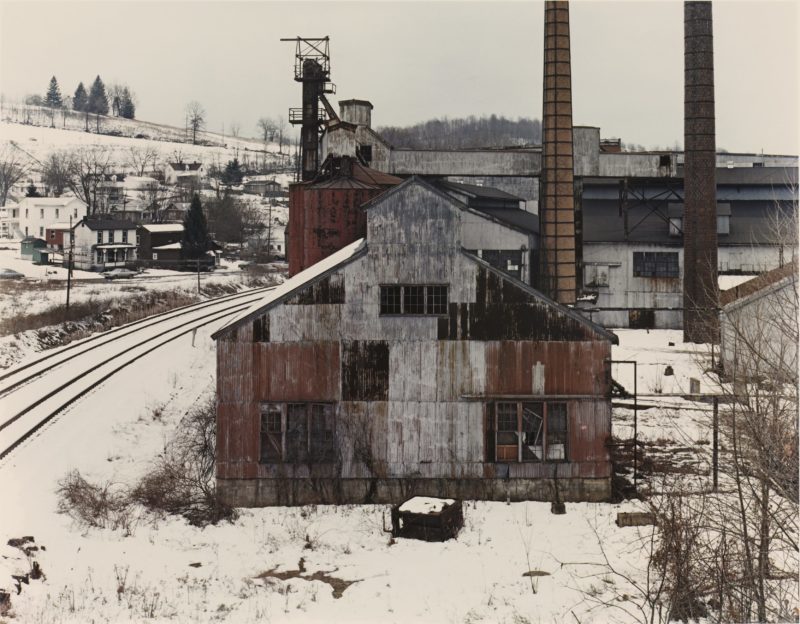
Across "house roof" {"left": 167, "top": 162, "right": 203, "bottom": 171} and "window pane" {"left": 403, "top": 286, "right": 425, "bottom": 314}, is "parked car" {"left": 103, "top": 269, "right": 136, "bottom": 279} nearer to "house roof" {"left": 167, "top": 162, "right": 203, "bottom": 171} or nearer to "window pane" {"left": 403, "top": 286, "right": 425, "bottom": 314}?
"window pane" {"left": 403, "top": 286, "right": 425, "bottom": 314}

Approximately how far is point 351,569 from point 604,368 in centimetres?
785

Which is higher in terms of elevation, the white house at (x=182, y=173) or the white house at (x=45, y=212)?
the white house at (x=182, y=173)

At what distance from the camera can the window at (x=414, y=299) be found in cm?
1962

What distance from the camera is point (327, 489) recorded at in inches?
766

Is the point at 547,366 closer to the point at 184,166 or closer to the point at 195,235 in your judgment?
the point at 195,235

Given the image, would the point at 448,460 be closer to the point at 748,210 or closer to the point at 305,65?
the point at 305,65

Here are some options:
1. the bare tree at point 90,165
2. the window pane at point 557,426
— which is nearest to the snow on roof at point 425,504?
the window pane at point 557,426

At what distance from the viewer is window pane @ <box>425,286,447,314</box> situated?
773 inches

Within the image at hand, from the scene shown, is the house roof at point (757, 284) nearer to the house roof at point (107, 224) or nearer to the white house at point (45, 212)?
the house roof at point (107, 224)

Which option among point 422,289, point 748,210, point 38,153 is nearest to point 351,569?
point 422,289

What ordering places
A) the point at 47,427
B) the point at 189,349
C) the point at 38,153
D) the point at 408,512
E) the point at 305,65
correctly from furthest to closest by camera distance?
the point at 38,153 → the point at 305,65 → the point at 189,349 → the point at 47,427 → the point at 408,512

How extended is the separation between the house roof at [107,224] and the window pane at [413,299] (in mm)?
64932

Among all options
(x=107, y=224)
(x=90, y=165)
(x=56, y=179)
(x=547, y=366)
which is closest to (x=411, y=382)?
(x=547, y=366)

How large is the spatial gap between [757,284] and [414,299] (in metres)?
17.2
